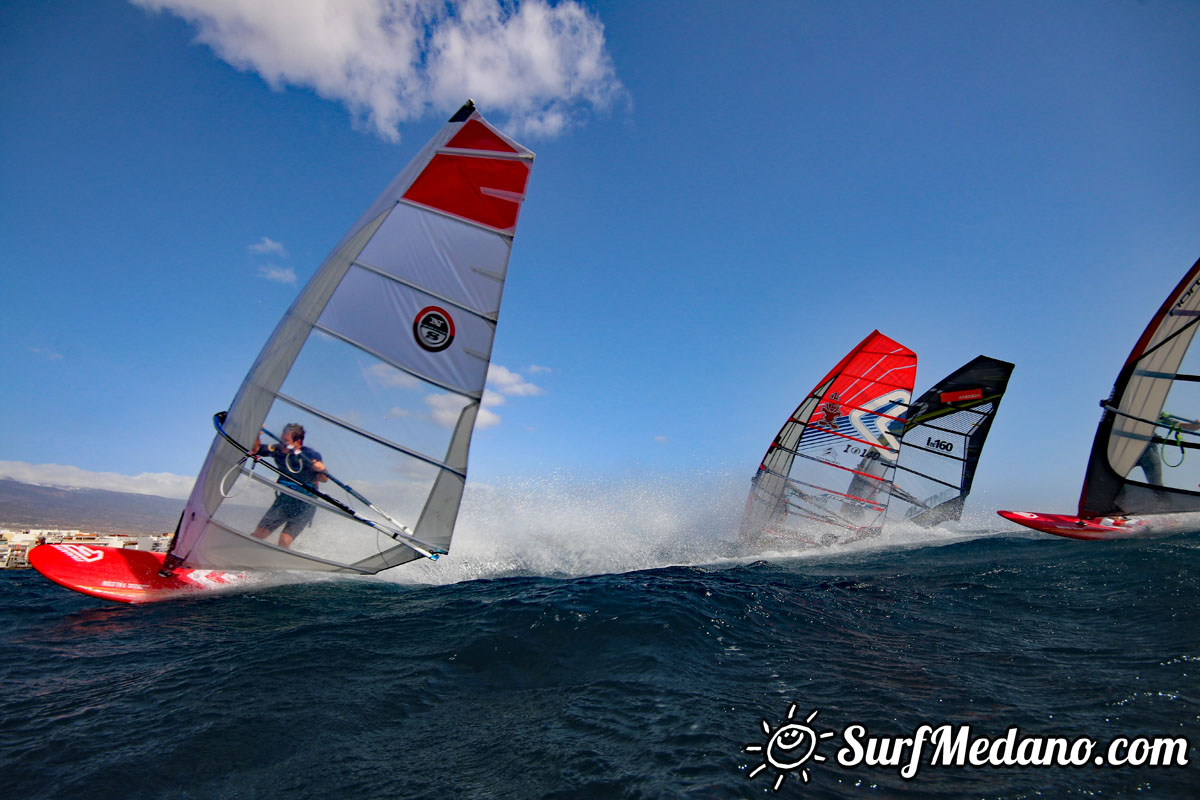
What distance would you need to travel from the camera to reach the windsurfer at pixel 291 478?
511 centimetres

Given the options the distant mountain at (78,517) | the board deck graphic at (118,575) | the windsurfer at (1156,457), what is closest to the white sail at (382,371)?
the board deck graphic at (118,575)

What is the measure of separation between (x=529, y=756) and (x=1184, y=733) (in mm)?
3236

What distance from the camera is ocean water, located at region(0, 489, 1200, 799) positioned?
7.32 ft

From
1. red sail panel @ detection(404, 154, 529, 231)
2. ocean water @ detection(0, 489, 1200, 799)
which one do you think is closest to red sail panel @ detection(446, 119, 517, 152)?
red sail panel @ detection(404, 154, 529, 231)

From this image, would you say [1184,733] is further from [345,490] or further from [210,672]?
[345,490]

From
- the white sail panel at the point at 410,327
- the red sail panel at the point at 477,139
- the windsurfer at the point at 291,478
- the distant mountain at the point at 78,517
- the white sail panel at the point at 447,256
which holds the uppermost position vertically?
the red sail panel at the point at 477,139

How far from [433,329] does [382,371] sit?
2.24 feet

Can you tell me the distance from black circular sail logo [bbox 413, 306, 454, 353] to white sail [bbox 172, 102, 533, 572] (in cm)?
1

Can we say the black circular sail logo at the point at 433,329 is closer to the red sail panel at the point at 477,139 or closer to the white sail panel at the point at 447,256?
the white sail panel at the point at 447,256

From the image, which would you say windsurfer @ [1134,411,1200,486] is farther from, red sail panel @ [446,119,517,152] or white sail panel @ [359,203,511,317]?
red sail panel @ [446,119,517,152]

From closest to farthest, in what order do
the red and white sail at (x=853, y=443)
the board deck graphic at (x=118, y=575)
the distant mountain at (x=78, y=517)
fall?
1. the board deck graphic at (x=118, y=575)
2. the red and white sail at (x=853, y=443)
3. the distant mountain at (x=78, y=517)

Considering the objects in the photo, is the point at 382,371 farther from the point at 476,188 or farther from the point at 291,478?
the point at 476,188

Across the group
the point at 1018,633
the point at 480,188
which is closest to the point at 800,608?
the point at 1018,633

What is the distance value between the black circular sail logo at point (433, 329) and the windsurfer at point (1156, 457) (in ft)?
40.9
